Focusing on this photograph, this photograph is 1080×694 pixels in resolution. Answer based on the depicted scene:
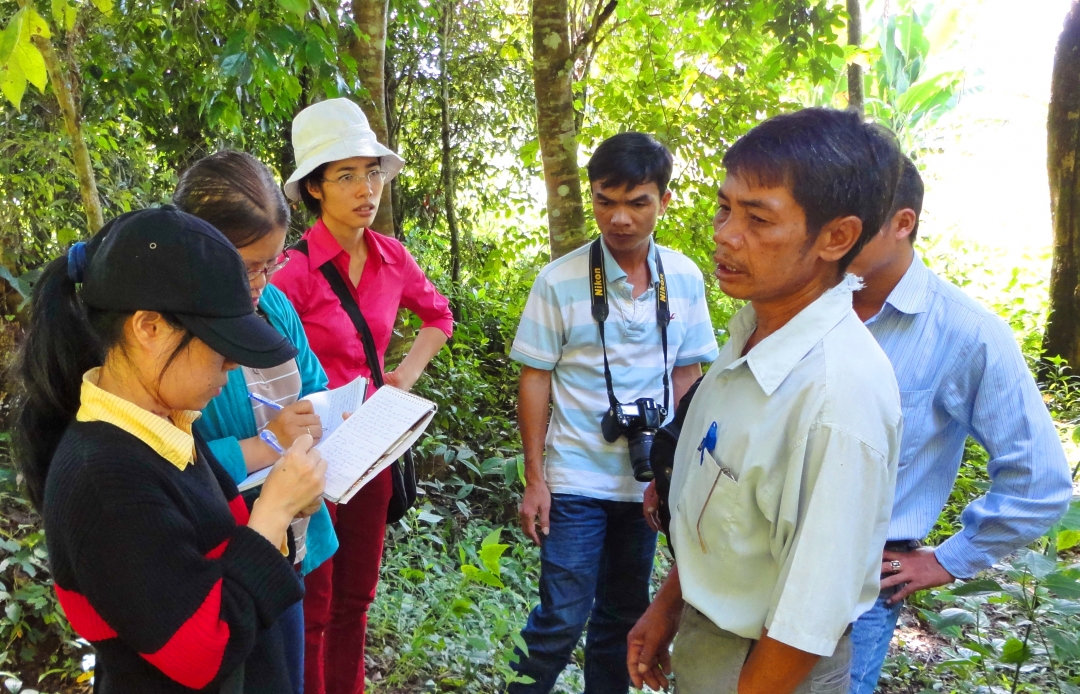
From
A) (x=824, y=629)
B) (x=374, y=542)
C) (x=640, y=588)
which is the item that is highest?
(x=824, y=629)

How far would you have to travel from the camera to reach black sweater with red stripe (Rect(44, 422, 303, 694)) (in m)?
1.15

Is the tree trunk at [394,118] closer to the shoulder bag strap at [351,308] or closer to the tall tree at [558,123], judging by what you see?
the tall tree at [558,123]

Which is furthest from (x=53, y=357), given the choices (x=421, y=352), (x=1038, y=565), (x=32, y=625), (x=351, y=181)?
(x=1038, y=565)

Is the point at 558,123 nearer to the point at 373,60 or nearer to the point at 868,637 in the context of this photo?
the point at 373,60

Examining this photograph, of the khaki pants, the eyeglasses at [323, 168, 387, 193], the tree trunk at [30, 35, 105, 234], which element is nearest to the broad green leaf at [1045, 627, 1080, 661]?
the khaki pants

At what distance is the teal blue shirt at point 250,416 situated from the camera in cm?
176

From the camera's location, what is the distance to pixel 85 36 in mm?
4102

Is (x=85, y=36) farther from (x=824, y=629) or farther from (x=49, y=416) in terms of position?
(x=824, y=629)

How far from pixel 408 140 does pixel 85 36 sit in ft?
12.0

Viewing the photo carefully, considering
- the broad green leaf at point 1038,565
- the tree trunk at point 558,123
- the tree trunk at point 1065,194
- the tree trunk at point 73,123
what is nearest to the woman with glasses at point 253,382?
the tree trunk at point 73,123

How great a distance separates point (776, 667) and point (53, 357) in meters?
1.37

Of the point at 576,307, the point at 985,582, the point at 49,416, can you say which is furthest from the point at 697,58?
the point at 49,416

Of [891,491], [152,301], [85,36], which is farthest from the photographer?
[85,36]

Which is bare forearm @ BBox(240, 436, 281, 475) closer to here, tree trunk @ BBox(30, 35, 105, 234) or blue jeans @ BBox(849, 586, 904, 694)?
blue jeans @ BBox(849, 586, 904, 694)
